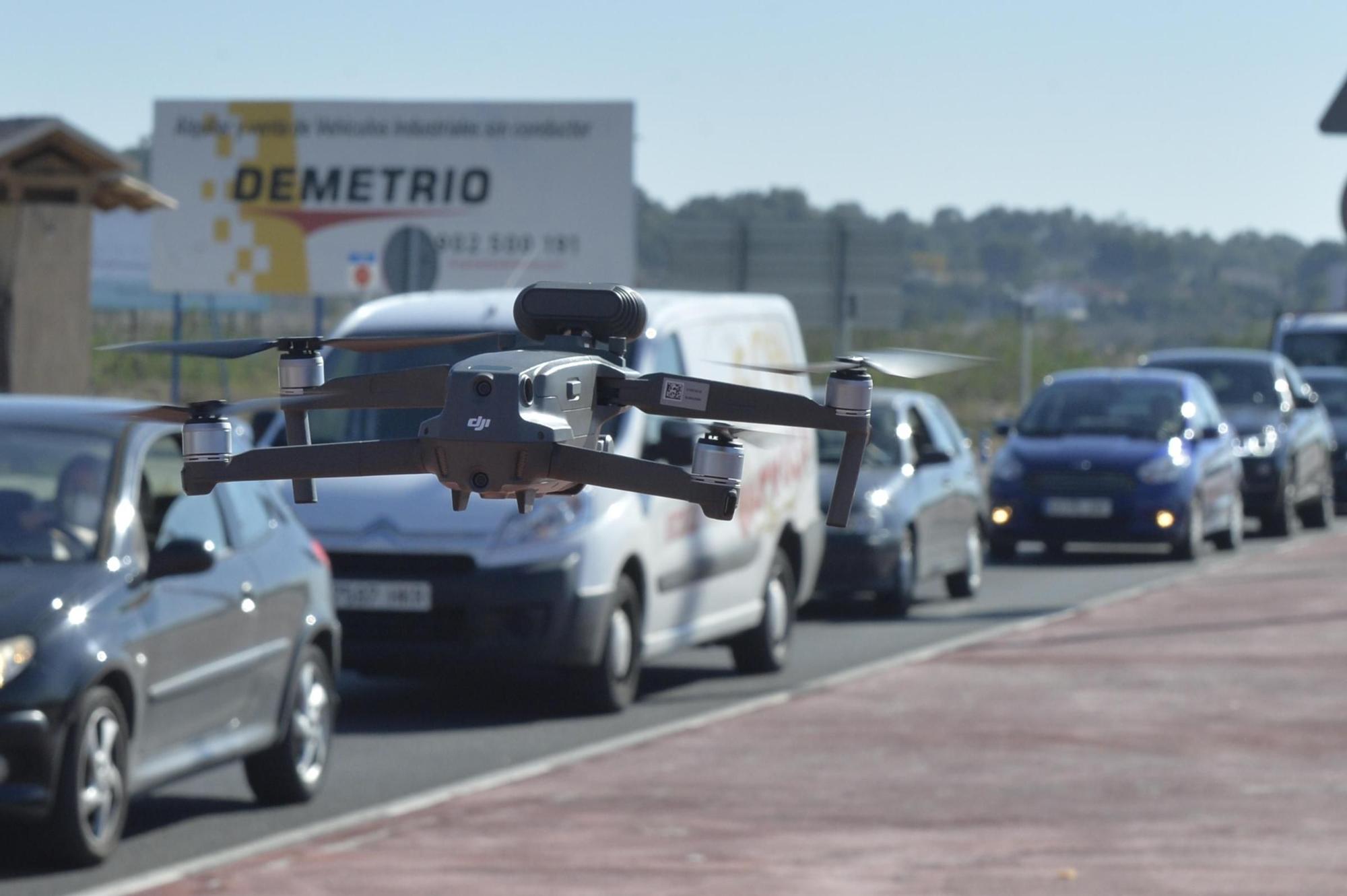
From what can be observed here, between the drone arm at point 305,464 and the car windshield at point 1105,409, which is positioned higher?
the drone arm at point 305,464

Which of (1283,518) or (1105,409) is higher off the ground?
(1105,409)

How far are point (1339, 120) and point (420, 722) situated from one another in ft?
28.4

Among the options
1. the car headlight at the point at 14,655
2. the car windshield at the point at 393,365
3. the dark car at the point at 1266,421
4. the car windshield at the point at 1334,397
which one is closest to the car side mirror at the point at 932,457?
the car headlight at the point at 14,655

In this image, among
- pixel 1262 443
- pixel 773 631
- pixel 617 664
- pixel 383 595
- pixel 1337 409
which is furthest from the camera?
pixel 1337 409

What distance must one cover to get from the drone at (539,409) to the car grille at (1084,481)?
23.0 meters

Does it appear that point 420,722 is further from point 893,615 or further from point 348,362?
point 348,362

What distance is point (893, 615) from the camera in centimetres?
1944

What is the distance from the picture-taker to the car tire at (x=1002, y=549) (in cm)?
2525

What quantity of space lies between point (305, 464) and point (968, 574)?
20.0 m

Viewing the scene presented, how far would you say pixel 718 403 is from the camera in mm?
1150

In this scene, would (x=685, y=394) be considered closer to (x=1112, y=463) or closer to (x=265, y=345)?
(x=265, y=345)

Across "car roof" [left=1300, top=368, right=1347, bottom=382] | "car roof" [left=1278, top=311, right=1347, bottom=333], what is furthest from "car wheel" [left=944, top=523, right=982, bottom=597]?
"car roof" [left=1278, top=311, right=1347, bottom=333]

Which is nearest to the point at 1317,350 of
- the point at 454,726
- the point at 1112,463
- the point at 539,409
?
the point at 1112,463

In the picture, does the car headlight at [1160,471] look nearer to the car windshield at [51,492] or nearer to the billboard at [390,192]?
the billboard at [390,192]
